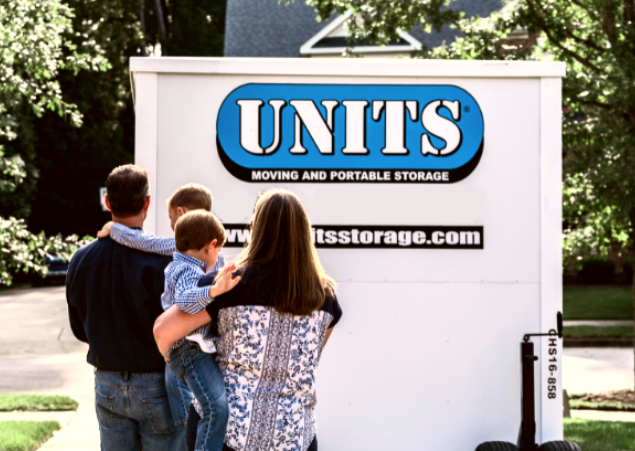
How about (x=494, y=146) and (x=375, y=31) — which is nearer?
(x=494, y=146)

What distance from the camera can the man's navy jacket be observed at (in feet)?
10.4

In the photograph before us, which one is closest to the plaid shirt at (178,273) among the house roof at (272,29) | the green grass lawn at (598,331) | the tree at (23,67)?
the tree at (23,67)

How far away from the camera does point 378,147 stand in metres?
3.99

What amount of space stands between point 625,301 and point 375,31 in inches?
558

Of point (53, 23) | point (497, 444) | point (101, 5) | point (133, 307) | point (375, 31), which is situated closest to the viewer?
point (133, 307)

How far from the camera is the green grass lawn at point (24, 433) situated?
6.29 metres

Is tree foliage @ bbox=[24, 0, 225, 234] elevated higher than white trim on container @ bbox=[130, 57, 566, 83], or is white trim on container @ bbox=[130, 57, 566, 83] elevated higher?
tree foliage @ bbox=[24, 0, 225, 234]

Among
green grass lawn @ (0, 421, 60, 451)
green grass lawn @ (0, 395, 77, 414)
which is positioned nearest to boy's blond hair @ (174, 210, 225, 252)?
green grass lawn @ (0, 421, 60, 451)

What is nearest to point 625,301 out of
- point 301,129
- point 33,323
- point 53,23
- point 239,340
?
point 33,323

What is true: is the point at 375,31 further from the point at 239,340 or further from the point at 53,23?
the point at 239,340

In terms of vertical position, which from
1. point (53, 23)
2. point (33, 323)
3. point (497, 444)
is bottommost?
point (33, 323)

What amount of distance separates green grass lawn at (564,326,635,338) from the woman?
13823 mm

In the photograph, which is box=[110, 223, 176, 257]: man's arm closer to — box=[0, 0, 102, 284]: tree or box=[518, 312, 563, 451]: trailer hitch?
box=[518, 312, 563, 451]: trailer hitch

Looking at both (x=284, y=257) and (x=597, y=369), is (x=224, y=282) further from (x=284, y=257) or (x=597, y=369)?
(x=597, y=369)
